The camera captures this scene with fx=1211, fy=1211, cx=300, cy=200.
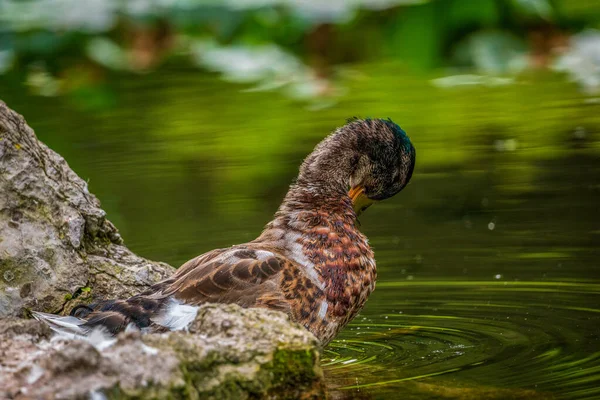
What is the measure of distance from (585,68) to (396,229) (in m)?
5.79

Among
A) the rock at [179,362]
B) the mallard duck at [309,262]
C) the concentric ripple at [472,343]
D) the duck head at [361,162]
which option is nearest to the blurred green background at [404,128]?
the concentric ripple at [472,343]

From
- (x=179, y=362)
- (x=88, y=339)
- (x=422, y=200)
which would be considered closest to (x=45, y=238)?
(x=88, y=339)

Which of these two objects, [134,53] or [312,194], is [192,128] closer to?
[134,53]

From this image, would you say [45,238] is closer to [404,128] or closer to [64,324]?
[64,324]

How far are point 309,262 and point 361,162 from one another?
789 millimetres

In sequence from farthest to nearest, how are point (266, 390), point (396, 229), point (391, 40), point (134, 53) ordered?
point (134, 53) → point (391, 40) → point (396, 229) → point (266, 390)

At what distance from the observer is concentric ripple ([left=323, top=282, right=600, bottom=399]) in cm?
459

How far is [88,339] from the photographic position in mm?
3936

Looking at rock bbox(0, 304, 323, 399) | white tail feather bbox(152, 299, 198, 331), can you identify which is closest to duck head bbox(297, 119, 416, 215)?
white tail feather bbox(152, 299, 198, 331)

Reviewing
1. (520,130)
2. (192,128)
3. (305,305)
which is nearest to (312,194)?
(305,305)

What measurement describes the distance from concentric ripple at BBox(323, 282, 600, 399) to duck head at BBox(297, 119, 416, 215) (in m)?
0.69

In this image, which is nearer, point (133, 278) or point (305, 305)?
point (305, 305)

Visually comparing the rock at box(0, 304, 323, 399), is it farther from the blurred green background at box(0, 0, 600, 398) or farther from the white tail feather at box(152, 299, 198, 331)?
the blurred green background at box(0, 0, 600, 398)

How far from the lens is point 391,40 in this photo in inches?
548
